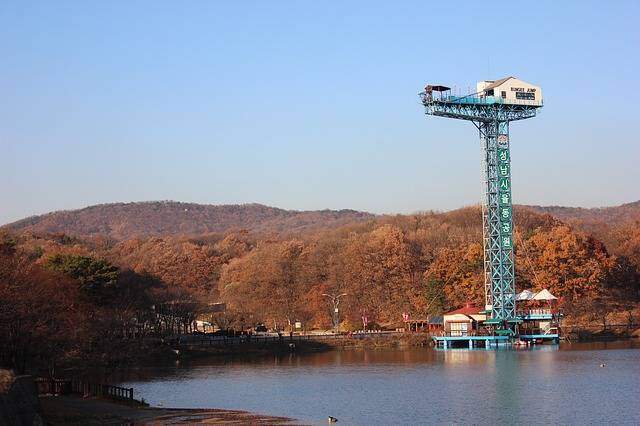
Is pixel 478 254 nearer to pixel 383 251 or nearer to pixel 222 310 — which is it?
pixel 383 251

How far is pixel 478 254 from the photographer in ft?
282

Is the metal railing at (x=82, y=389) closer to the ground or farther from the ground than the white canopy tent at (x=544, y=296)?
closer to the ground

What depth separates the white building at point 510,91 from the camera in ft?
245

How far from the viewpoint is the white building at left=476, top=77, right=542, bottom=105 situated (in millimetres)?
74562

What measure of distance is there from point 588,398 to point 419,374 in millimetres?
13748

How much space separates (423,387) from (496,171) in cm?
3181

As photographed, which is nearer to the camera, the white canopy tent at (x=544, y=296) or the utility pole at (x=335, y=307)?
the white canopy tent at (x=544, y=296)

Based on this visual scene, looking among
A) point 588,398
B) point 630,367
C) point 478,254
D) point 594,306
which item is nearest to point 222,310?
point 478,254

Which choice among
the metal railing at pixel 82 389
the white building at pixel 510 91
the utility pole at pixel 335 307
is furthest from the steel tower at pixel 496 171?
the metal railing at pixel 82 389

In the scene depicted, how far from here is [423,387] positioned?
45.2m

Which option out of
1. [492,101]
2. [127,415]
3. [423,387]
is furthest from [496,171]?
[127,415]

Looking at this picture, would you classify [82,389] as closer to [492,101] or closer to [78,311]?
[78,311]

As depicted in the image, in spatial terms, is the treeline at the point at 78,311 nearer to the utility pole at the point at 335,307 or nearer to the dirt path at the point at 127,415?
the dirt path at the point at 127,415

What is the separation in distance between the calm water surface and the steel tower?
284 inches
